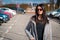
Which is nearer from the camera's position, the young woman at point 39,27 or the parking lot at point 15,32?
the young woman at point 39,27

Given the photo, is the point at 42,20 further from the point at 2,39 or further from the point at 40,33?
the point at 2,39

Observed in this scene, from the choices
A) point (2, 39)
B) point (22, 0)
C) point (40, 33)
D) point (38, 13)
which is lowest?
point (2, 39)

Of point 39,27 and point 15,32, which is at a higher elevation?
point 39,27

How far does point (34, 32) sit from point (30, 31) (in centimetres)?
13

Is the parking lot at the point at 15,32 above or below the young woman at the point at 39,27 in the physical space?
below

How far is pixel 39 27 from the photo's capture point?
458cm

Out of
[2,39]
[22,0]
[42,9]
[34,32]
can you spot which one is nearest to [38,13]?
[42,9]

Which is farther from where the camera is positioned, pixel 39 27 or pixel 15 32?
pixel 15 32

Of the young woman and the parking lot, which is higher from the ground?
the young woman

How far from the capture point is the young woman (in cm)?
447

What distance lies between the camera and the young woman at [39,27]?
447cm

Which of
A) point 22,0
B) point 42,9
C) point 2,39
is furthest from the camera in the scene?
point 22,0

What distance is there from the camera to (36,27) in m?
4.53

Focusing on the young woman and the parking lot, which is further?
the parking lot
